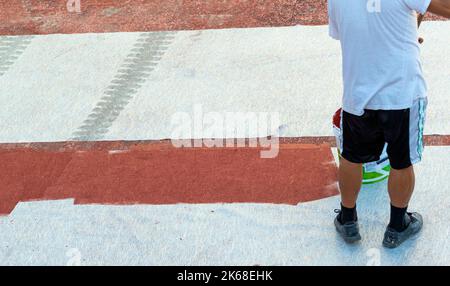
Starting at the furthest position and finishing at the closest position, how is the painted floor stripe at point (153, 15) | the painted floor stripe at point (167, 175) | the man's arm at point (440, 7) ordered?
the painted floor stripe at point (153, 15) → the painted floor stripe at point (167, 175) → the man's arm at point (440, 7)

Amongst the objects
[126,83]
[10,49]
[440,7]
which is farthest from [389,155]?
[10,49]

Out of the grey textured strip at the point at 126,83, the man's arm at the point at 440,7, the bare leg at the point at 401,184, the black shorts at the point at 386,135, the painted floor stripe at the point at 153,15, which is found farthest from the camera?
the painted floor stripe at the point at 153,15

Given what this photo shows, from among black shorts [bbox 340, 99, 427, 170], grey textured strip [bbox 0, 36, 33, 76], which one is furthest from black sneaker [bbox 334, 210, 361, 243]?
grey textured strip [bbox 0, 36, 33, 76]

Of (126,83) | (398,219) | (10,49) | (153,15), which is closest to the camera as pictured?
(398,219)

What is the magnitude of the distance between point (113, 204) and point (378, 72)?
182 cm

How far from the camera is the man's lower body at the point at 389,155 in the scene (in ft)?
10.8

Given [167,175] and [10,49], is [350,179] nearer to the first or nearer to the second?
[167,175]

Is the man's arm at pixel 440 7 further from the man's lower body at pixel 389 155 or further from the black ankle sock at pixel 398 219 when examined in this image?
the black ankle sock at pixel 398 219

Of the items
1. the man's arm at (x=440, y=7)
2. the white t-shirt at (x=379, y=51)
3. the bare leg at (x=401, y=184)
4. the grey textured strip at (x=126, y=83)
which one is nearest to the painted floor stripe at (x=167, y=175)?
the grey textured strip at (x=126, y=83)

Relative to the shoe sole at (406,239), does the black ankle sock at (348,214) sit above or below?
above

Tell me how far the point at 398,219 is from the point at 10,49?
13.3ft

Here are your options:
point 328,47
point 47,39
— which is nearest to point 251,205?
point 328,47

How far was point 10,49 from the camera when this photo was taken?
6168 millimetres

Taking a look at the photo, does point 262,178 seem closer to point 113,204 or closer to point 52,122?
point 113,204
